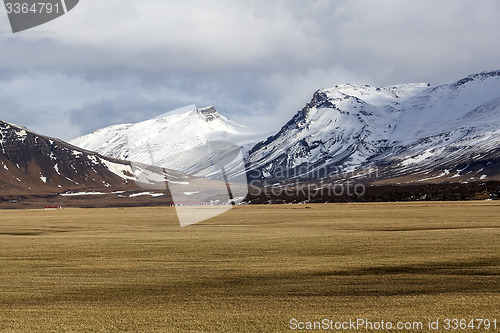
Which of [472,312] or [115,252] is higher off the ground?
[115,252]

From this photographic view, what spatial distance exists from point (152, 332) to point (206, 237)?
101 feet

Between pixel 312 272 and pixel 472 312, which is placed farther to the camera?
pixel 312 272

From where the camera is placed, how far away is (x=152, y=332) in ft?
54.5

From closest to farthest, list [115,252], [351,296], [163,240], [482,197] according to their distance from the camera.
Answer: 1. [351,296]
2. [115,252]
3. [163,240]
4. [482,197]

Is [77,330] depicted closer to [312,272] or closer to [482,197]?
[312,272]

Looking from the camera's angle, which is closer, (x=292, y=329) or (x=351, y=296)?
(x=292, y=329)

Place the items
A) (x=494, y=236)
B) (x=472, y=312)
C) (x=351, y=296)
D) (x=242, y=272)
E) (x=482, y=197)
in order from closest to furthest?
(x=472, y=312) → (x=351, y=296) → (x=242, y=272) → (x=494, y=236) → (x=482, y=197)

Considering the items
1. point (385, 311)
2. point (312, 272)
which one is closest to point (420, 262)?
point (312, 272)

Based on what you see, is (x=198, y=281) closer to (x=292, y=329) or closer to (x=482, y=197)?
(x=292, y=329)

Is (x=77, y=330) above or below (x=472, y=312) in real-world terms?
above

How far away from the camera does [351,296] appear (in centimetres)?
2122

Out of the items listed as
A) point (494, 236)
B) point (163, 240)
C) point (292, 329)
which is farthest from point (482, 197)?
point (292, 329)

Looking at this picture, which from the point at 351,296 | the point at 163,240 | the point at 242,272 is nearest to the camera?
the point at 351,296

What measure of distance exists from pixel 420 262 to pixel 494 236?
49.7ft
